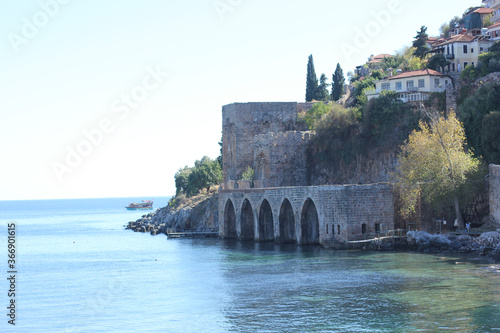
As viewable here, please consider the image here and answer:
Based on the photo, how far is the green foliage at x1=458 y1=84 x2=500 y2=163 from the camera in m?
50.7

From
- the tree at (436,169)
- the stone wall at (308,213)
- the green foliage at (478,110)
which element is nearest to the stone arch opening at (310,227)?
the stone wall at (308,213)

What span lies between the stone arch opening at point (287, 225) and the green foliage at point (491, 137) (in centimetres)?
1471

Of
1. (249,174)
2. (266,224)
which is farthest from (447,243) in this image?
(249,174)

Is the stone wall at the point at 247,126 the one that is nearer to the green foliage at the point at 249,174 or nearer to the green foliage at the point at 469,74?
the green foliage at the point at 249,174

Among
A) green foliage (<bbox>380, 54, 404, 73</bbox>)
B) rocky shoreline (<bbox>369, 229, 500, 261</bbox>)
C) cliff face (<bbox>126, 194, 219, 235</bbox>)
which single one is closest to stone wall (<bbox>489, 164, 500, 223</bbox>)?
rocky shoreline (<bbox>369, 229, 500, 261</bbox>)

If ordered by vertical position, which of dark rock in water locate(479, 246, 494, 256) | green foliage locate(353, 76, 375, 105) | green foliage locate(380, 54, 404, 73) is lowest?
dark rock in water locate(479, 246, 494, 256)

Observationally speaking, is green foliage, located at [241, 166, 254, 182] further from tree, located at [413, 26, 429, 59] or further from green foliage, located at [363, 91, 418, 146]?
tree, located at [413, 26, 429, 59]

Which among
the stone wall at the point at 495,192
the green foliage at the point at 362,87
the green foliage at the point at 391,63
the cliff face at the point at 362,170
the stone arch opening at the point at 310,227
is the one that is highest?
the green foliage at the point at 391,63

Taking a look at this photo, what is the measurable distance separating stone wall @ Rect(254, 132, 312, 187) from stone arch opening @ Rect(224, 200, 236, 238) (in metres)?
4.34

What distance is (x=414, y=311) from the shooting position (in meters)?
27.3

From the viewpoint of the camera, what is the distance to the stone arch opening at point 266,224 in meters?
57.2

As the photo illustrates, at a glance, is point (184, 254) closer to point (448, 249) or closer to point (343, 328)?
point (448, 249)

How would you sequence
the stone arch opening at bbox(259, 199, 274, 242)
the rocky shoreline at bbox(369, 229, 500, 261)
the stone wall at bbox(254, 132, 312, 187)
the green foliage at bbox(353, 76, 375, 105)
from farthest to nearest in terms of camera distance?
the green foliage at bbox(353, 76, 375, 105) → the stone wall at bbox(254, 132, 312, 187) → the stone arch opening at bbox(259, 199, 274, 242) → the rocky shoreline at bbox(369, 229, 500, 261)

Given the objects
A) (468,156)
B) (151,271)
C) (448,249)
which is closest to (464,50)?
(468,156)
